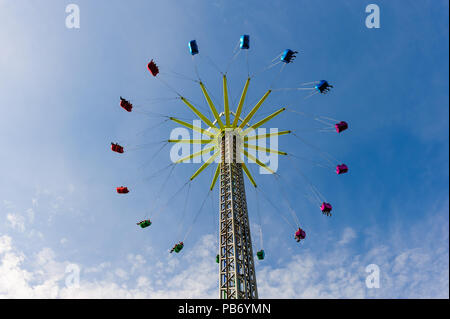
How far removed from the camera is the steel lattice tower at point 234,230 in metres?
13.8

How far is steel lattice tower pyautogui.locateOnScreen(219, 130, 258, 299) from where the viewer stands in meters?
13.8

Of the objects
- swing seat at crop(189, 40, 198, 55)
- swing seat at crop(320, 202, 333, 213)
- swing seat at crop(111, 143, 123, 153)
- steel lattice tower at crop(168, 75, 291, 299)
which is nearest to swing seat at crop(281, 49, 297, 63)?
steel lattice tower at crop(168, 75, 291, 299)

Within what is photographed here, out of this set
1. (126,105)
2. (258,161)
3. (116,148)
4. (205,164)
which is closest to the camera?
(126,105)

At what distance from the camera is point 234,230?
15164 mm

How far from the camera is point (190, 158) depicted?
20.4 metres

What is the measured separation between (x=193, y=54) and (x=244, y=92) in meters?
4.70

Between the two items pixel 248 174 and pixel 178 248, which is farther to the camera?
pixel 248 174

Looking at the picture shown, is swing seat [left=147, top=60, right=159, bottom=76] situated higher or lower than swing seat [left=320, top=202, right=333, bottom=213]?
higher

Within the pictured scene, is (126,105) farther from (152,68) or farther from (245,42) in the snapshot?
(245,42)

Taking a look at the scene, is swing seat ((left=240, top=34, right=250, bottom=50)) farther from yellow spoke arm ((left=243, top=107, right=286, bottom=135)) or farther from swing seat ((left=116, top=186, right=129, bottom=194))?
swing seat ((left=116, top=186, right=129, bottom=194))

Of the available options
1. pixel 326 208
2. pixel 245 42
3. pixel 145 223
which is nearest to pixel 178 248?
pixel 145 223

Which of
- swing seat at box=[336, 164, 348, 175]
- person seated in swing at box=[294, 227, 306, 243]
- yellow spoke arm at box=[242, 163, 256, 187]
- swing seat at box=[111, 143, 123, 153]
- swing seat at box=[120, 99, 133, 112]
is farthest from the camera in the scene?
yellow spoke arm at box=[242, 163, 256, 187]
